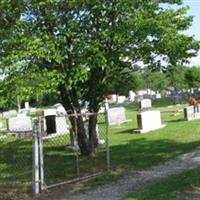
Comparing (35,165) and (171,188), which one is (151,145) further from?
(171,188)

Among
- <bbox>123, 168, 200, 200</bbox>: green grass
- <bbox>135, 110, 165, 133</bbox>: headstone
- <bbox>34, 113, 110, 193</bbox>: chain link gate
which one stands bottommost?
<bbox>123, 168, 200, 200</bbox>: green grass

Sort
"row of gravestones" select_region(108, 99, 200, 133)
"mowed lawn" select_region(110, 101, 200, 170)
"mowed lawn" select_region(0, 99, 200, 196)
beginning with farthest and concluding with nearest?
"row of gravestones" select_region(108, 99, 200, 133) < "mowed lawn" select_region(110, 101, 200, 170) < "mowed lawn" select_region(0, 99, 200, 196)

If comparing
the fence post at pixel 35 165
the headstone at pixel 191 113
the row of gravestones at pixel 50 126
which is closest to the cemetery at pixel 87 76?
the fence post at pixel 35 165

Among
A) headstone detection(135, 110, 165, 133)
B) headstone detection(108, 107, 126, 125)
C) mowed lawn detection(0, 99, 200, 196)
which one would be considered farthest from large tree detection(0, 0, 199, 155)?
headstone detection(108, 107, 126, 125)

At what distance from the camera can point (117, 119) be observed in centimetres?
3014

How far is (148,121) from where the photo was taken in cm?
2400

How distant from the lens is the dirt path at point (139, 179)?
1073 centimetres

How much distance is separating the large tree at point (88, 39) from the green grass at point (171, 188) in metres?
3.70

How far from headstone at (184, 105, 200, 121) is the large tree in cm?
1257

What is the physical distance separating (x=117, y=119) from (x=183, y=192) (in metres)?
20.1

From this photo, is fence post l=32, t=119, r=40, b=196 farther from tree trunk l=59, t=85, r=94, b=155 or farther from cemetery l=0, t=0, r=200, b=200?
tree trunk l=59, t=85, r=94, b=155

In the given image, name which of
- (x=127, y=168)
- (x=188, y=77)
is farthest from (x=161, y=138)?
(x=188, y=77)

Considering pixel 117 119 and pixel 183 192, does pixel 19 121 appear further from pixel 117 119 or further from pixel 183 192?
pixel 183 192

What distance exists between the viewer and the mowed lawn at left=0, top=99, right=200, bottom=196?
13633 mm
